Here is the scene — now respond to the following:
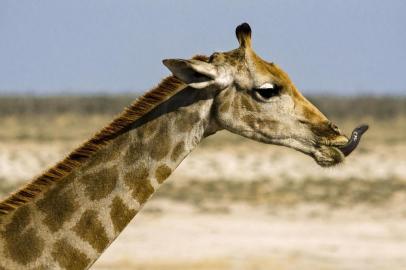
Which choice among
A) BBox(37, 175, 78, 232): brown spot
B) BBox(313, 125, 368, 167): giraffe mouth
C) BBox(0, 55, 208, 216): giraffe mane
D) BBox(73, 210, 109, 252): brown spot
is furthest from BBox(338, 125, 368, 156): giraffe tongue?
BBox(37, 175, 78, 232): brown spot

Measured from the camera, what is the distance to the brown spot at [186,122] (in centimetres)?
776

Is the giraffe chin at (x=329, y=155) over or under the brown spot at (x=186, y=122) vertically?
over

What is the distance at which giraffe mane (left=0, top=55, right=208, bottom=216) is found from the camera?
745 centimetres

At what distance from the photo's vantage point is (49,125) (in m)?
63.2

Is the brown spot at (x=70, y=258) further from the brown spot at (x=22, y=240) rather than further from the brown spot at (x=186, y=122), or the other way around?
the brown spot at (x=186, y=122)

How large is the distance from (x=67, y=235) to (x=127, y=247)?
1314 cm

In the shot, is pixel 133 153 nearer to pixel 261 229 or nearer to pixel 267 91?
pixel 267 91

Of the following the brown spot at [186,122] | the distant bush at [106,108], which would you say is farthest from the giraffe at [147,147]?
the distant bush at [106,108]

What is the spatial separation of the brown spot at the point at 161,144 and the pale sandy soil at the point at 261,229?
10374 millimetres

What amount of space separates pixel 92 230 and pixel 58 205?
25 centimetres

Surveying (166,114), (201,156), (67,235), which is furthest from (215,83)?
(201,156)

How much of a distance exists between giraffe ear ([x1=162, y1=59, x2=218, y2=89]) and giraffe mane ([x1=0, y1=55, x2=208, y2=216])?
0.22 metres

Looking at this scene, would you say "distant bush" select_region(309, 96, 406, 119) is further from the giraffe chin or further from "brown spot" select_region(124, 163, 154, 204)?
"brown spot" select_region(124, 163, 154, 204)

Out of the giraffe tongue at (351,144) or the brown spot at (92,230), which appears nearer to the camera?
the brown spot at (92,230)
